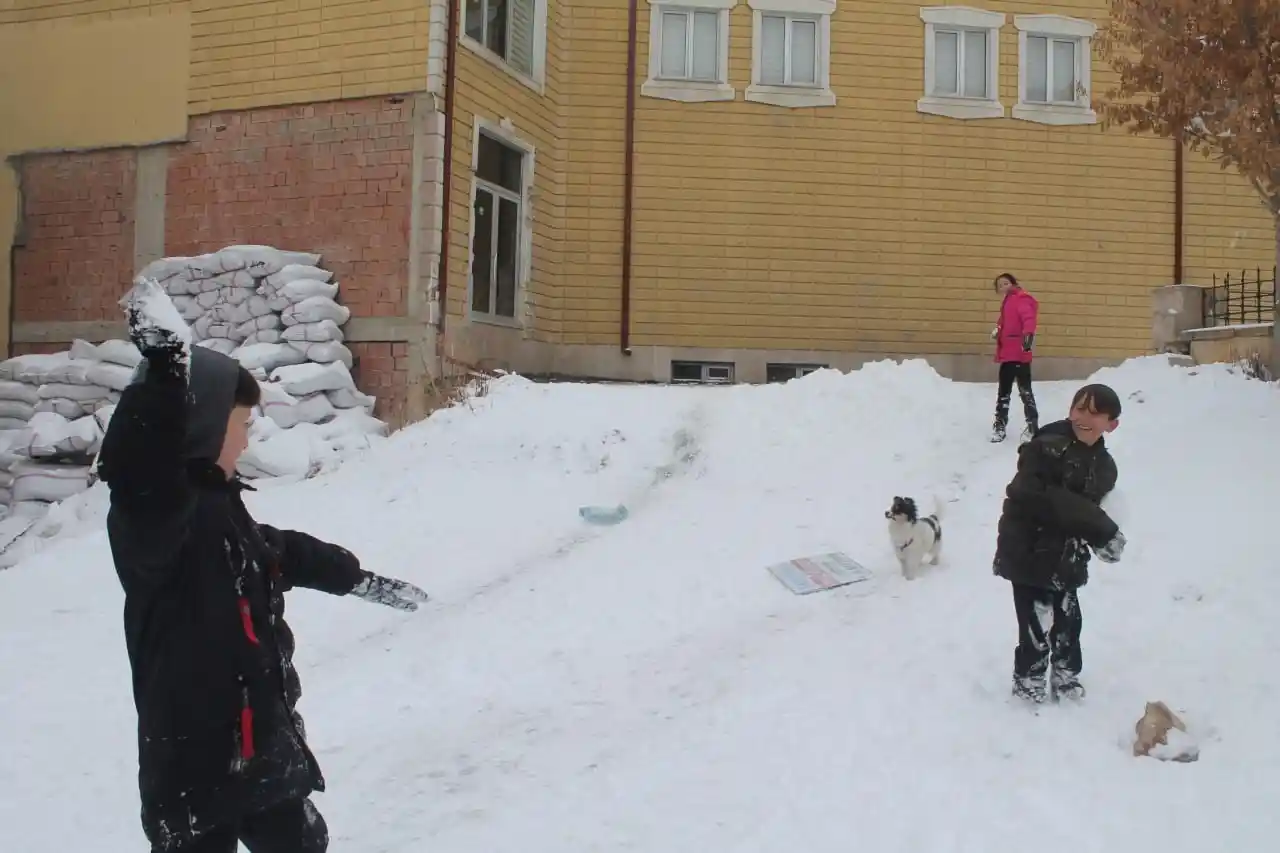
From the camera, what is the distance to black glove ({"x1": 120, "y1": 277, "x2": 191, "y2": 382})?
2.08 metres

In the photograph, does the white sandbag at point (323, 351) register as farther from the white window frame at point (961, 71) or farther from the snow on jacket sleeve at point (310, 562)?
the snow on jacket sleeve at point (310, 562)

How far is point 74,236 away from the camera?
14.5 metres

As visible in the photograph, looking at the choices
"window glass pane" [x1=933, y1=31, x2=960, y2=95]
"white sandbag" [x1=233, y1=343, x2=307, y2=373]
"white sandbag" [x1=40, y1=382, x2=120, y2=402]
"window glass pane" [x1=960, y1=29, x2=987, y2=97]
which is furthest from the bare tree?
"white sandbag" [x1=40, y1=382, x2=120, y2=402]

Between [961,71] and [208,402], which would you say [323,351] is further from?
[961,71]

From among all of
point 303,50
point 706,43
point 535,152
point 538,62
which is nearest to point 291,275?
point 303,50

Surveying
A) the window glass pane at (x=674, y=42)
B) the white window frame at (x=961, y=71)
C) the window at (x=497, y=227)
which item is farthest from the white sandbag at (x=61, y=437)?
the white window frame at (x=961, y=71)

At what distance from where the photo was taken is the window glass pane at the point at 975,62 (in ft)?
53.6

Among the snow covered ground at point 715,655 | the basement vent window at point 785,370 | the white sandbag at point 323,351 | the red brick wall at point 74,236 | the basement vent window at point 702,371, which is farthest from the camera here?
the basement vent window at point 785,370

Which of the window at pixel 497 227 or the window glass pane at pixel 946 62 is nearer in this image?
the window at pixel 497 227

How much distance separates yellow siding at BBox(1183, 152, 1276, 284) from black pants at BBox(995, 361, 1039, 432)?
7466 millimetres

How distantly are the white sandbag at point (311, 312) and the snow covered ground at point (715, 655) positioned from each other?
2175mm

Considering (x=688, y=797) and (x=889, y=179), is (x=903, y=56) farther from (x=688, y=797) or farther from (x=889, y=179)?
(x=688, y=797)

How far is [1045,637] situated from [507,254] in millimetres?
10755

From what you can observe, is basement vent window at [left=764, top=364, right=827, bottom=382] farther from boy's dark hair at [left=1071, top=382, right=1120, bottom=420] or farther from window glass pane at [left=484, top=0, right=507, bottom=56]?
boy's dark hair at [left=1071, top=382, right=1120, bottom=420]
